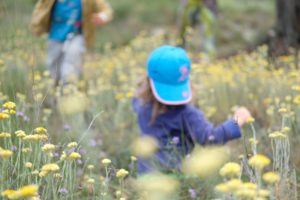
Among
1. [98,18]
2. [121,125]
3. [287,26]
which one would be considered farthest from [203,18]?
[121,125]

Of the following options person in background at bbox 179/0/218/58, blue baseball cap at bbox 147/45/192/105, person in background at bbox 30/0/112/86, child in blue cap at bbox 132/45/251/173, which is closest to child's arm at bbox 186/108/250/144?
child in blue cap at bbox 132/45/251/173

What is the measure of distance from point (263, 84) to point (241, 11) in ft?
29.5

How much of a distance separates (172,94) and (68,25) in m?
2.04

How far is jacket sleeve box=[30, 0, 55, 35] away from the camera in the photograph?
4.55 meters

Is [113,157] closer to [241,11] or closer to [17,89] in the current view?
[17,89]

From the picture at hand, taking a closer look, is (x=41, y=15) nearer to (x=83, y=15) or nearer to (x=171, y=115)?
(x=83, y=15)

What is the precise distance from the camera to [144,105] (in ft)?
10.0


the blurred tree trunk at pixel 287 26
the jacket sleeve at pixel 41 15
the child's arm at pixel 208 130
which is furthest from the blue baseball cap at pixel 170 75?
the blurred tree trunk at pixel 287 26

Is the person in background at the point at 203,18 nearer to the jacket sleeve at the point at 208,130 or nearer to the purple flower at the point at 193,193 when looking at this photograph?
the jacket sleeve at the point at 208,130

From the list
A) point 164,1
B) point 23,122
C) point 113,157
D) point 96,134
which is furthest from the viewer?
point 164,1

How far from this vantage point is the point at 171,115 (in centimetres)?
296

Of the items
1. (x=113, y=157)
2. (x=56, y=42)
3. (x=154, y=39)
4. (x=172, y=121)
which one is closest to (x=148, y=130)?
(x=172, y=121)

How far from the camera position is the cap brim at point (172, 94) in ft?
9.46

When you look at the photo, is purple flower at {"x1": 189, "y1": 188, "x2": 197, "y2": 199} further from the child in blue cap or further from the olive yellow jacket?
the olive yellow jacket
